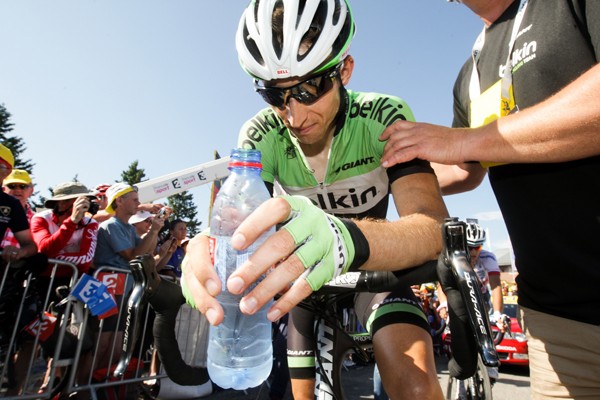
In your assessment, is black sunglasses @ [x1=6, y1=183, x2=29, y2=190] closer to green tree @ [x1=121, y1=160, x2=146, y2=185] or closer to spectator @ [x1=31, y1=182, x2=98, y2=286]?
spectator @ [x1=31, y1=182, x2=98, y2=286]

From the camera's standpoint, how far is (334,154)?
249cm

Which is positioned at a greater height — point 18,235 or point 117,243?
point 18,235

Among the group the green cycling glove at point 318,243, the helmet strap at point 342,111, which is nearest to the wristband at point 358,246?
the green cycling glove at point 318,243

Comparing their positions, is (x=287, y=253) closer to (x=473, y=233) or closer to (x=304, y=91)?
(x=473, y=233)

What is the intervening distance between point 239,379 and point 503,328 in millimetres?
5263

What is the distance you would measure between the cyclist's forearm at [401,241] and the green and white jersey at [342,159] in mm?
743

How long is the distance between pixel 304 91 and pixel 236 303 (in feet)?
3.68

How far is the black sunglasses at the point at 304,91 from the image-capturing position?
82.4 inches

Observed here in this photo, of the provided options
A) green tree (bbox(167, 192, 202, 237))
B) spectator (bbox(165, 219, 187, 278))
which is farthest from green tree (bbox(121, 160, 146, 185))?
→ spectator (bbox(165, 219, 187, 278))

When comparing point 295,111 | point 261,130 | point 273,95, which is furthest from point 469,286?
point 261,130

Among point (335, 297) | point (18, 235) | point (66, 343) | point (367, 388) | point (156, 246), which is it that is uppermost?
point (18, 235)

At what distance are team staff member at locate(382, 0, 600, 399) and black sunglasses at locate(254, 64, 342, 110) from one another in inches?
16.9

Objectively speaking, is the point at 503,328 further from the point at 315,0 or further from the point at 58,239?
the point at 58,239

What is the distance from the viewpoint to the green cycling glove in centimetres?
114
